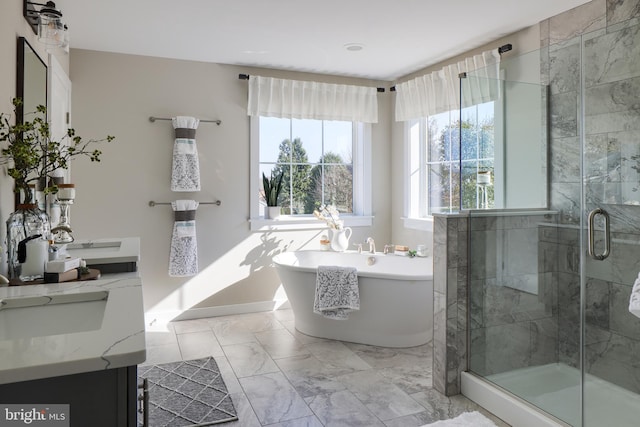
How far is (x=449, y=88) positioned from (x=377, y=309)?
79.6 inches

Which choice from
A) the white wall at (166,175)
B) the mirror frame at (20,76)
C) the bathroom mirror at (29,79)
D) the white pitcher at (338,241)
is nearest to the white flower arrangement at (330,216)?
the white pitcher at (338,241)

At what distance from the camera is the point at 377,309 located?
332cm

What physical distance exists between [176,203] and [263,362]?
5.40ft

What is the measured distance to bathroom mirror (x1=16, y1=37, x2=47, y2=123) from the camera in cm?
209

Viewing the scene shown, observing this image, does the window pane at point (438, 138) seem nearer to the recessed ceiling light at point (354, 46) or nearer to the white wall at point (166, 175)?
the recessed ceiling light at point (354, 46)

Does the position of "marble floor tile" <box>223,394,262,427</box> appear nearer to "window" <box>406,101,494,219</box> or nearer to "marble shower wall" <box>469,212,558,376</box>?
"marble shower wall" <box>469,212,558,376</box>

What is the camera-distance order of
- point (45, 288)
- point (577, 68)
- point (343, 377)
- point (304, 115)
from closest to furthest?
1. point (45, 288)
2. point (577, 68)
3. point (343, 377)
4. point (304, 115)

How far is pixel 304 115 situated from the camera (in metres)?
4.39

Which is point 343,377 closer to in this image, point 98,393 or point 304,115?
point 98,393

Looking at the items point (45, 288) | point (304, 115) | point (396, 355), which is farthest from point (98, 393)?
point (304, 115)

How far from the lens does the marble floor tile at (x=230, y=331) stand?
11.8 feet

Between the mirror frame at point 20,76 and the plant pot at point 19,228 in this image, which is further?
the mirror frame at point 20,76

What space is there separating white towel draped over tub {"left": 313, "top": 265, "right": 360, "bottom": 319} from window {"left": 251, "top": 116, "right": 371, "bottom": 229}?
3.98 feet

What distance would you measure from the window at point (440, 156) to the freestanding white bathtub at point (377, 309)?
2.48 ft
